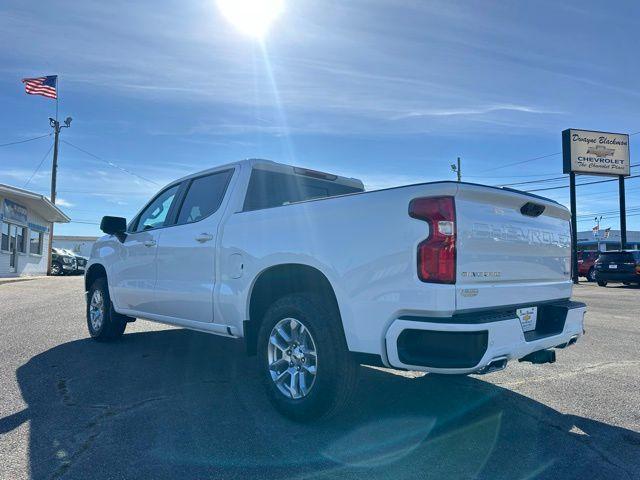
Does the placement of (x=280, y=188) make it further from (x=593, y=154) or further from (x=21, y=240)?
(x=593, y=154)

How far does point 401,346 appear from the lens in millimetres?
3135

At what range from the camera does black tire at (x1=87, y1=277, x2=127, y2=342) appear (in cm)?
654

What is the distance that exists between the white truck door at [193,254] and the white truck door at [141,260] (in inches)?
7.9

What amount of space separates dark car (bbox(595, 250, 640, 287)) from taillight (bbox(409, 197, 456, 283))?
21.3 meters

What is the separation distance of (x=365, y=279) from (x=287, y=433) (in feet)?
3.94

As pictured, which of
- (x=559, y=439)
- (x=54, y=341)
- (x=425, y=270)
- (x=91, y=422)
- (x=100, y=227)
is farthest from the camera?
(x=54, y=341)

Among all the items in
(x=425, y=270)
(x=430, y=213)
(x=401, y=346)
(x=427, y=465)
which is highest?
(x=430, y=213)

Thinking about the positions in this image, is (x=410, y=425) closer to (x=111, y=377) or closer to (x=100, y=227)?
(x=111, y=377)

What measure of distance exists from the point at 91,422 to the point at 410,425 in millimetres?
2272

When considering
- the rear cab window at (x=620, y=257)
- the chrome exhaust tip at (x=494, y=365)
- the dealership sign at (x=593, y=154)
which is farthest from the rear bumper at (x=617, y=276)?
the chrome exhaust tip at (x=494, y=365)

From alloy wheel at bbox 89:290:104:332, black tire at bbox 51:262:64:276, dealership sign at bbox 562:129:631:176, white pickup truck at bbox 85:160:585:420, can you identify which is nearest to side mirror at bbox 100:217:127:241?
alloy wheel at bbox 89:290:104:332

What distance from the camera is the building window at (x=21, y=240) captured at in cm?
2636

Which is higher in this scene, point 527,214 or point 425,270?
point 527,214

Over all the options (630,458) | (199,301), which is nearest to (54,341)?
(199,301)
